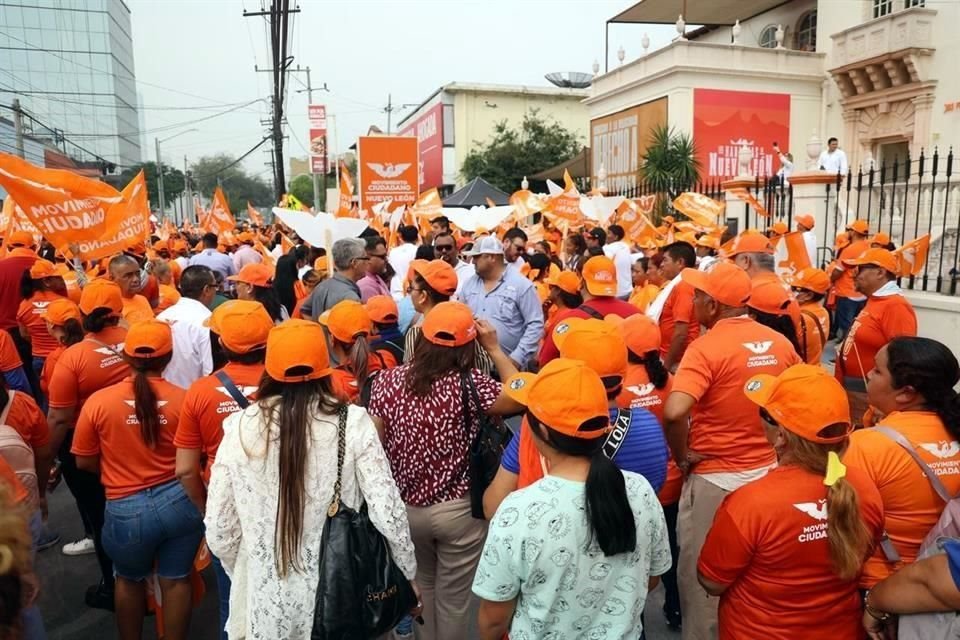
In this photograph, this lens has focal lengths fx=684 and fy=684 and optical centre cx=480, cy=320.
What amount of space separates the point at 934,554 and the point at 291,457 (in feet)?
6.48

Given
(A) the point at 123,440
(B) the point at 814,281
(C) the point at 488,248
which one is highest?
(C) the point at 488,248

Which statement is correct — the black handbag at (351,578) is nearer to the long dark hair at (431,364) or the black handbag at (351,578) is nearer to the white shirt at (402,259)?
the long dark hair at (431,364)

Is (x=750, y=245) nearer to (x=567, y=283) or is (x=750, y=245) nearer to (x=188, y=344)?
(x=567, y=283)

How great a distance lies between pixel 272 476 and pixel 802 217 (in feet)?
31.5

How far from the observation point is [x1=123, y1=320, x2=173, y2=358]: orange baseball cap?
124 inches

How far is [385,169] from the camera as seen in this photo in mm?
13414

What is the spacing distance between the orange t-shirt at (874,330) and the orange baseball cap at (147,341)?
4.24 m

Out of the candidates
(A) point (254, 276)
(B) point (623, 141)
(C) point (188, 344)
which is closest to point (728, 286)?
(C) point (188, 344)

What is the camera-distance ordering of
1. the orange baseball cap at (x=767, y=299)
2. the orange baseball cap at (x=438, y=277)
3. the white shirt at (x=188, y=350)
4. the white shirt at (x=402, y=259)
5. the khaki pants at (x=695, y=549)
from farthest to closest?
the white shirt at (x=402, y=259) < the white shirt at (x=188, y=350) < the orange baseball cap at (x=438, y=277) < the orange baseball cap at (x=767, y=299) < the khaki pants at (x=695, y=549)

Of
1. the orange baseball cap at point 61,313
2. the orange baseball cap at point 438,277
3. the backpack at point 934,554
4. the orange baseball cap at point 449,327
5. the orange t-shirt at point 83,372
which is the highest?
the orange baseball cap at point 438,277

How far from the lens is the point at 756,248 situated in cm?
548

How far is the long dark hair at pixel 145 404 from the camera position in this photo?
3.14 metres

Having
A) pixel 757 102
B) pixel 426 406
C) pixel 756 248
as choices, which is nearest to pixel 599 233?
pixel 756 248

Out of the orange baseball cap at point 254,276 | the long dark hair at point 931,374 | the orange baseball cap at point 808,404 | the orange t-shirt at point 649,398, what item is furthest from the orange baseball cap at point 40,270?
the long dark hair at point 931,374
